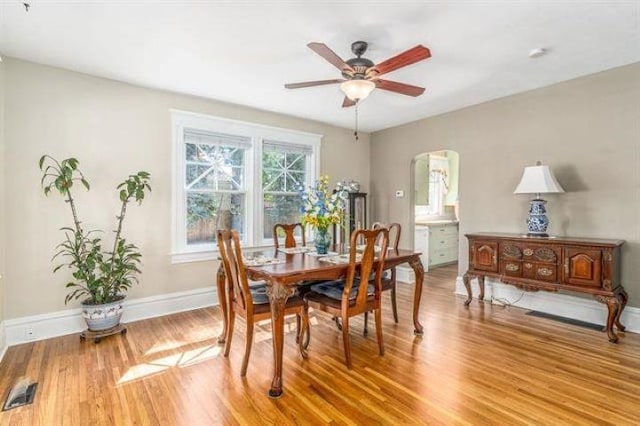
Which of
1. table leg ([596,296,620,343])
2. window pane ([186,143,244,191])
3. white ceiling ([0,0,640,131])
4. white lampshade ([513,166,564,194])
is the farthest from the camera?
window pane ([186,143,244,191])

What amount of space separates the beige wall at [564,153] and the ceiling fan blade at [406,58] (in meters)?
2.44

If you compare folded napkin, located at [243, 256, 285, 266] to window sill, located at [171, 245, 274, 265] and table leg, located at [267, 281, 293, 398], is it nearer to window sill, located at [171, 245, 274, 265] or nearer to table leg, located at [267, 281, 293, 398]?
table leg, located at [267, 281, 293, 398]

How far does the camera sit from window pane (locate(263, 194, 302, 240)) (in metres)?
4.67

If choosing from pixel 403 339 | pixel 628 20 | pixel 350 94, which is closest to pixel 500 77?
pixel 628 20

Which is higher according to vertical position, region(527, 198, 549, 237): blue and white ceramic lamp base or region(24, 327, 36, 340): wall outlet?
region(527, 198, 549, 237): blue and white ceramic lamp base

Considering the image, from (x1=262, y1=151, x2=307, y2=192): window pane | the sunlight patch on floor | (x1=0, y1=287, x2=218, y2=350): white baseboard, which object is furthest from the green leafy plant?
(x1=262, y1=151, x2=307, y2=192): window pane

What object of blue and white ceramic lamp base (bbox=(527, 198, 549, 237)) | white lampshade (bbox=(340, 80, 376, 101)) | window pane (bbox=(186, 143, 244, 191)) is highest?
white lampshade (bbox=(340, 80, 376, 101))

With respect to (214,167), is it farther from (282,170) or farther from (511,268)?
(511,268)

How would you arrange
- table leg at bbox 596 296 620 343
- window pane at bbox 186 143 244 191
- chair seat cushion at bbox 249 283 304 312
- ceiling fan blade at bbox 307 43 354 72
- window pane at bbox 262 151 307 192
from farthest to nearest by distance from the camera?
window pane at bbox 262 151 307 192, window pane at bbox 186 143 244 191, table leg at bbox 596 296 620 343, chair seat cushion at bbox 249 283 304 312, ceiling fan blade at bbox 307 43 354 72

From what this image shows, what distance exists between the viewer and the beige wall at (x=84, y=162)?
2945mm

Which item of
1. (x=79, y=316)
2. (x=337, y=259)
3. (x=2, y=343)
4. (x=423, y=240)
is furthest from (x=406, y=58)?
(x=423, y=240)

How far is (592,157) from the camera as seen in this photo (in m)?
3.43

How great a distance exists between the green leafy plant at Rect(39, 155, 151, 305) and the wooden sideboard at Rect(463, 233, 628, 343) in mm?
3797

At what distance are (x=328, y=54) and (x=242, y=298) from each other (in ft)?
6.04
